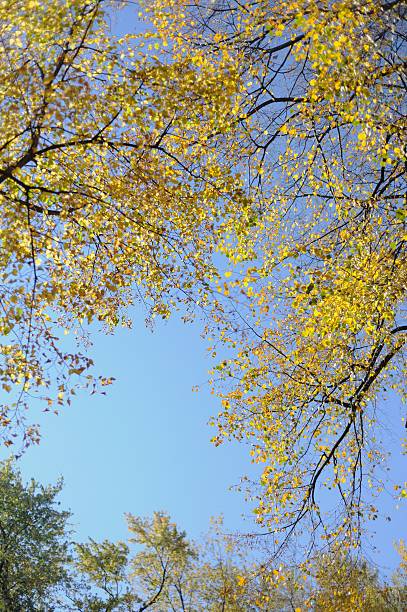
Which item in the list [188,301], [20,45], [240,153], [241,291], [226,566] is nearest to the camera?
[20,45]

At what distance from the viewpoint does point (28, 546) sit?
2303 centimetres

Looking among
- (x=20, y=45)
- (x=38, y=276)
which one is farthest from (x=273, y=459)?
(x=20, y=45)

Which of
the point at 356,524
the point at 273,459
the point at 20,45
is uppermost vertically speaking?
the point at 20,45

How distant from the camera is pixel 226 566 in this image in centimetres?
2486

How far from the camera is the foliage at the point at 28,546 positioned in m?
22.0

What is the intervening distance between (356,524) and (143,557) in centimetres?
1785

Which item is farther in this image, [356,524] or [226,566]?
[226,566]

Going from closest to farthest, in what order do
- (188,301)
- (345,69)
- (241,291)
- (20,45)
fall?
(345,69), (20,45), (241,291), (188,301)

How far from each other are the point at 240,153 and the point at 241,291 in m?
2.82

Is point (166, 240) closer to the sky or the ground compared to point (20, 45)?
closer to the ground

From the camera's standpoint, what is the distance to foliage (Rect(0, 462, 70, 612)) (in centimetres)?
2195

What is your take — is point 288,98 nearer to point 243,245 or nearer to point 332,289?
point 243,245

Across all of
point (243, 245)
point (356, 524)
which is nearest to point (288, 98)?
point (243, 245)

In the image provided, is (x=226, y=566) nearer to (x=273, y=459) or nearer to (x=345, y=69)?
(x=273, y=459)
